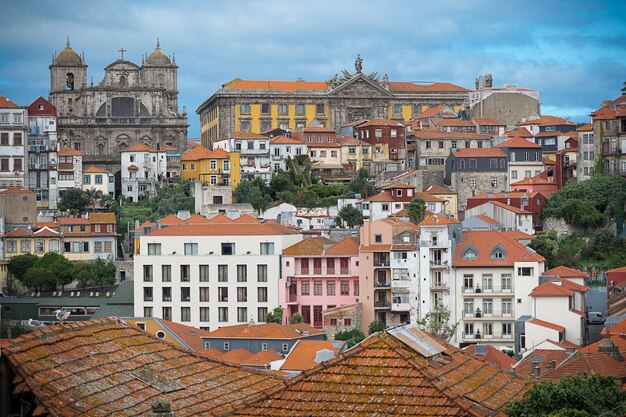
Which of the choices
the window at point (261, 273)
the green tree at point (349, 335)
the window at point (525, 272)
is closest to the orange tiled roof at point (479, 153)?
the window at point (261, 273)

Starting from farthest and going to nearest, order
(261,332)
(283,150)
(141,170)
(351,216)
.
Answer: (141,170), (283,150), (351,216), (261,332)

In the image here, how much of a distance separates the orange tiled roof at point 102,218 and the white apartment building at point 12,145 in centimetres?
1300

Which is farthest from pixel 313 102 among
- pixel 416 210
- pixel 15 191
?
pixel 416 210

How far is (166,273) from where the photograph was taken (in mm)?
85188

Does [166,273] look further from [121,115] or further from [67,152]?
[121,115]

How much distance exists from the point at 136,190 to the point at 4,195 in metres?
16.2

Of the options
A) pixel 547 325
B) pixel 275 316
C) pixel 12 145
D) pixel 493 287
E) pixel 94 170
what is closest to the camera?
pixel 547 325

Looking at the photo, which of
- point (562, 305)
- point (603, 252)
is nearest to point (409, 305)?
point (562, 305)

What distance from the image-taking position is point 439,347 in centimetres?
2067

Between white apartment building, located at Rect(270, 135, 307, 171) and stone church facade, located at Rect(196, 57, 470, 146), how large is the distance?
48.5ft

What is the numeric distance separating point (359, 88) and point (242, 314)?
56465mm

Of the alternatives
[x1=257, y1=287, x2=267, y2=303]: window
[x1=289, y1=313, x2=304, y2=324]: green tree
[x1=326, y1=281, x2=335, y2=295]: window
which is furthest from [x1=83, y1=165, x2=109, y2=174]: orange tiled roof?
[x1=289, y1=313, x2=304, y2=324]: green tree

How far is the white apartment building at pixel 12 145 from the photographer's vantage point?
114 m

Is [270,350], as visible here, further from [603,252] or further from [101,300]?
[603,252]
